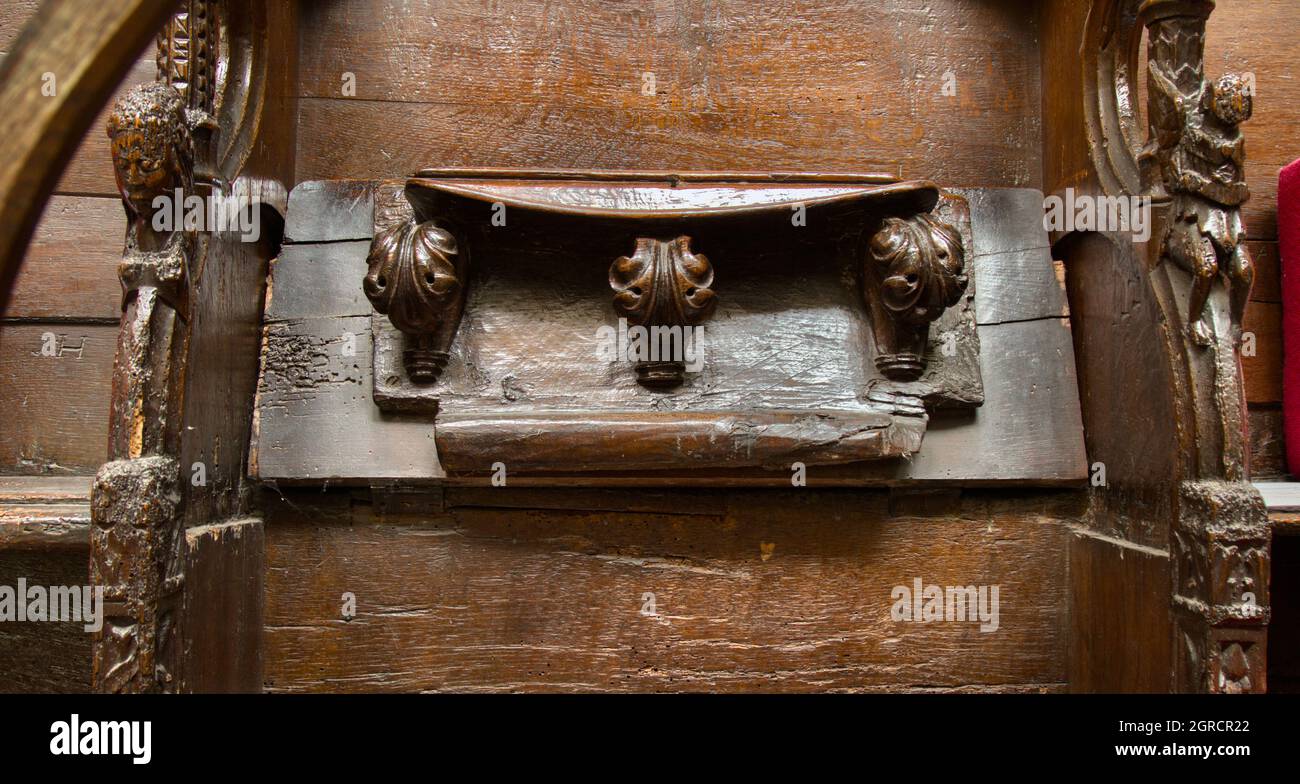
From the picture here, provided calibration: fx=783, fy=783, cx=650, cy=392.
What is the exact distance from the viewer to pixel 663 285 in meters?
1.05

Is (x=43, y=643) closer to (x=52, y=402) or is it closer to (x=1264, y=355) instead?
(x=52, y=402)

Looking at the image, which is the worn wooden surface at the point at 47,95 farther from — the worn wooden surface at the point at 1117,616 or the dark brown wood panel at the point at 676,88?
the worn wooden surface at the point at 1117,616

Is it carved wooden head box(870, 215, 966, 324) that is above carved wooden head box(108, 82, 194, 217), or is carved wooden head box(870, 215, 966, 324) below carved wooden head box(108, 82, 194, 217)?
below

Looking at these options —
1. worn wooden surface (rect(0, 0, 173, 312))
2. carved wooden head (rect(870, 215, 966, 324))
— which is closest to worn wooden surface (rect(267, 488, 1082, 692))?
carved wooden head (rect(870, 215, 966, 324))

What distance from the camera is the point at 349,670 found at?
114cm

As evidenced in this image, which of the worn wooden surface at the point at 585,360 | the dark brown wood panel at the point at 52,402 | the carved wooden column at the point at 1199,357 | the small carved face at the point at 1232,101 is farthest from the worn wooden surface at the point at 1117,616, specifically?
the dark brown wood panel at the point at 52,402

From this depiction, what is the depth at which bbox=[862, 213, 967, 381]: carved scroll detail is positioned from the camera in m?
1.07

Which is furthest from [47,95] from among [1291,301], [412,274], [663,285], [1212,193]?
[1291,301]

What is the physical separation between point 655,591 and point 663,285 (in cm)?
46

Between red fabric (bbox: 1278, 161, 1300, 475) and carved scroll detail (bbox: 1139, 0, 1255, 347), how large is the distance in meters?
0.39

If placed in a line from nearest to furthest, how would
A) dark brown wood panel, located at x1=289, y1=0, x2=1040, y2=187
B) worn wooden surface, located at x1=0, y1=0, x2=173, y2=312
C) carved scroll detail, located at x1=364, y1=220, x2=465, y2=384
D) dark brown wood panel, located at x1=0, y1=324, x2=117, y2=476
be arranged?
worn wooden surface, located at x1=0, y1=0, x2=173, y2=312
carved scroll detail, located at x1=364, y1=220, x2=465, y2=384
dark brown wood panel, located at x1=0, y1=324, x2=117, y2=476
dark brown wood panel, located at x1=289, y1=0, x2=1040, y2=187

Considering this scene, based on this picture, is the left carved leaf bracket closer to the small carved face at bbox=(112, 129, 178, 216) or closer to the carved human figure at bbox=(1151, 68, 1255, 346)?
the small carved face at bbox=(112, 129, 178, 216)

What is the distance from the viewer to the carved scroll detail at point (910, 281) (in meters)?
1.07

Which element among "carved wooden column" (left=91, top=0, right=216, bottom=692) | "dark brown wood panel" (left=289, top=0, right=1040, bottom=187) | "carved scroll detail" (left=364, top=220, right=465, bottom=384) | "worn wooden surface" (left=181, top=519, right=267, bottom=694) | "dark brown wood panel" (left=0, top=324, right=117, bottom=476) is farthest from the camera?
"dark brown wood panel" (left=289, top=0, right=1040, bottom=187)
